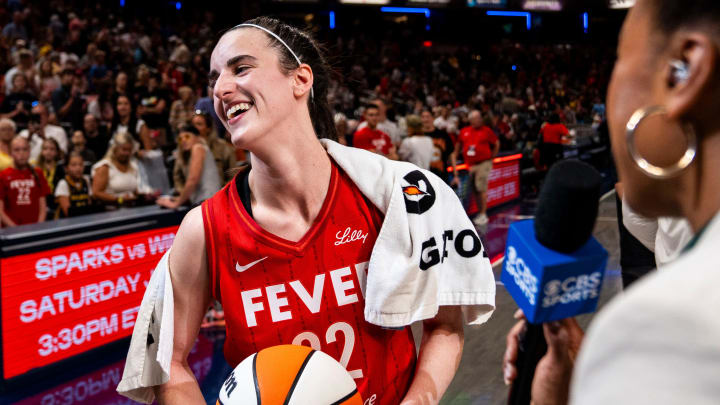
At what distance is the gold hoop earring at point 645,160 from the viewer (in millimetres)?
825

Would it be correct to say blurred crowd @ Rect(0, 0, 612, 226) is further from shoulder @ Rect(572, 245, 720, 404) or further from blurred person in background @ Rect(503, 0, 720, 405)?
shoulder @ Rect(572, 245, 720, 404)

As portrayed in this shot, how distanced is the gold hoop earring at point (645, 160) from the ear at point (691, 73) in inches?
0.9

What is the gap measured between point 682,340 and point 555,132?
45.2 feet

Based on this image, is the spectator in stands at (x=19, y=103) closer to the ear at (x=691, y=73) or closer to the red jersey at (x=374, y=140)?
the red jersey at (x=374, y=140)

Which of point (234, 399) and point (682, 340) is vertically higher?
point (682, 340)

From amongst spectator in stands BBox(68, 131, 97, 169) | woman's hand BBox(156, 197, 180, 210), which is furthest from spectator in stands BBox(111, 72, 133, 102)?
woman's hand BBox(156, 197, 180, 210)

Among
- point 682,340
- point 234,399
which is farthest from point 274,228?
point 682,340

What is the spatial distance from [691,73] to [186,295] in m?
1.57

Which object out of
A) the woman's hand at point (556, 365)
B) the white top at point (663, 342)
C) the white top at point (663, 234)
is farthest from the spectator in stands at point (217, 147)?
the white top at point (663, 342)

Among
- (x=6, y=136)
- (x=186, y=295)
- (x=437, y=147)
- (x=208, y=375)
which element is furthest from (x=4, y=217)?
(x=437, y=147)

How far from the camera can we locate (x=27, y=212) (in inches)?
261

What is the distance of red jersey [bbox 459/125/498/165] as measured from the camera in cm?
1121

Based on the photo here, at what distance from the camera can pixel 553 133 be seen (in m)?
13.9

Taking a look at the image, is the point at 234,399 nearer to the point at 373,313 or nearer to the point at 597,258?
the point at 373,313
